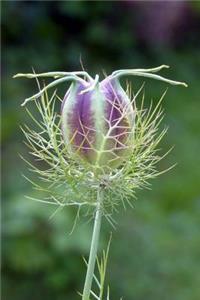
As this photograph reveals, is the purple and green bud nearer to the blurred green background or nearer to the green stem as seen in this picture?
the green stem

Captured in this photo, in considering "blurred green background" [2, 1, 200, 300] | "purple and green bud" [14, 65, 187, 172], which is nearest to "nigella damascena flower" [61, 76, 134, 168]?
"purple and green bud" [14, 65, 187, 172]

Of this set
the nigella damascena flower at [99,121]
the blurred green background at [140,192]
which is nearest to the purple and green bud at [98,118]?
the nigella damascena flower at [99,121]

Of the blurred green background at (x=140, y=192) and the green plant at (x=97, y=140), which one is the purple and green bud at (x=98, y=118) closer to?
the green plant at (x=97, y=140)

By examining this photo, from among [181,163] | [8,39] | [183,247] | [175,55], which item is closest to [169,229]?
[183,247]

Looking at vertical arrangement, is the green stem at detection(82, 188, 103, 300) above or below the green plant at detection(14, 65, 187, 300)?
below

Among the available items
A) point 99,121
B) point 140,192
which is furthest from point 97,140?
point 140,192
